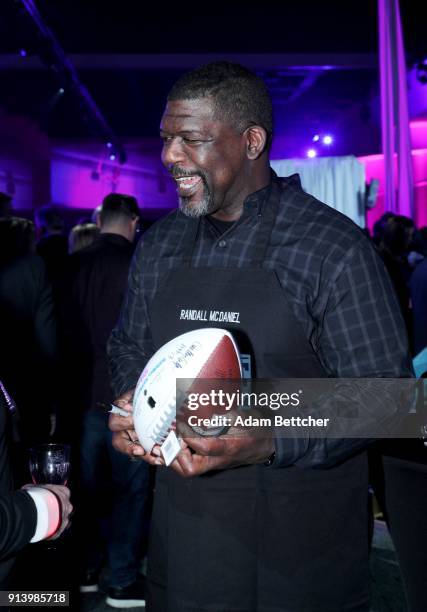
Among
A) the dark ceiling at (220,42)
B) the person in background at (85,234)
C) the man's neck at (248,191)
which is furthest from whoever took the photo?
the dark ceiling at (220,42)

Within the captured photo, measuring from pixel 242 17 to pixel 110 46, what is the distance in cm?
223

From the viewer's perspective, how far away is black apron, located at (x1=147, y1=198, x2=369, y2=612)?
1.60m

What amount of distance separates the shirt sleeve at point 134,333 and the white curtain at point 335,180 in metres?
5.32

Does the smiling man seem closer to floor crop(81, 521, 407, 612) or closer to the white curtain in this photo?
floor crop(81, 521, 407, 612)

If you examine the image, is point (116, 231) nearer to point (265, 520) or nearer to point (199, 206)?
point (199, 206)

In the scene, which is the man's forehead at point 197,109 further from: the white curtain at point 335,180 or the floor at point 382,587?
the white curtain at point 335,180

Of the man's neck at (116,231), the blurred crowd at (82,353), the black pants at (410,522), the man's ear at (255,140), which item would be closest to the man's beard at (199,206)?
the man's ear at (255,140)

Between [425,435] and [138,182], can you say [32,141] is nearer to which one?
[138,182]

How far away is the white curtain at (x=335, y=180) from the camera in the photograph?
705 cm

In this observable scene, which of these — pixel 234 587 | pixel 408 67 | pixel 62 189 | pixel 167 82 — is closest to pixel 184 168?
pixel 234 587

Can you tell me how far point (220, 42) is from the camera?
33.6 ft

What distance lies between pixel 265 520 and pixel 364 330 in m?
0.52

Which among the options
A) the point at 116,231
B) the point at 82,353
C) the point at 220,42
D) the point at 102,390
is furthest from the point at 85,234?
the point at 220,42

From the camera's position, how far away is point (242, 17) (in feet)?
32.0
